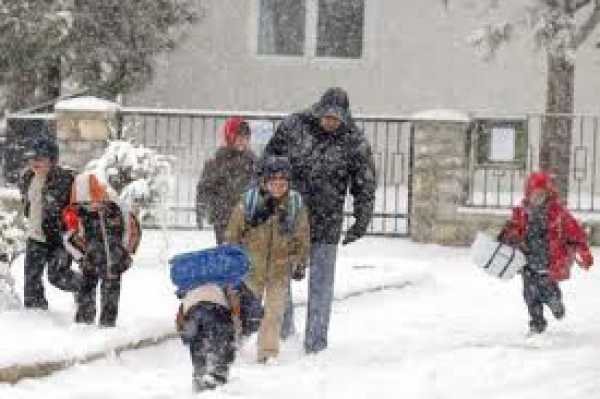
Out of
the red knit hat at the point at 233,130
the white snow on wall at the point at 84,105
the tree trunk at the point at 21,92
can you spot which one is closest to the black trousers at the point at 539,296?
the red knit hat at the point at 233,130

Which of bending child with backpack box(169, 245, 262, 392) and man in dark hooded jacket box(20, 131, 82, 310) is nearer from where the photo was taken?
bending child with backpack box(169, 245, 262, 392)

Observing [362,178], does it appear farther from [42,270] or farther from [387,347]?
[42,270]

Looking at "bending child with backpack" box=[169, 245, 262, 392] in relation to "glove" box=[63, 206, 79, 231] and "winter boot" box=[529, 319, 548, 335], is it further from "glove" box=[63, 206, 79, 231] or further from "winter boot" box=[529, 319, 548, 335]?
"winter boot" box=[529, 319, 548, 335]

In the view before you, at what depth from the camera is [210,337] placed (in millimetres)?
7016

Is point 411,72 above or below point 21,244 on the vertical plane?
above

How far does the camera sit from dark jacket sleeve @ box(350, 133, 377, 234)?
8.41 metres

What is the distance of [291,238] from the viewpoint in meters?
8.14

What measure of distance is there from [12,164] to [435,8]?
7.12 metres

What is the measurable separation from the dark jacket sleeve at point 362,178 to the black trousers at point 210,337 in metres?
1.62

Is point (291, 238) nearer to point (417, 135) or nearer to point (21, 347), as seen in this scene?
point (21, 347)

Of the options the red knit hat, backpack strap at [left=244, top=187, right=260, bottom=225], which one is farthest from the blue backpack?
the red knit hat

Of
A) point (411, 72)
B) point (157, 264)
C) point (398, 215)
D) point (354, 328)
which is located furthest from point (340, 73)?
point (354, 328)

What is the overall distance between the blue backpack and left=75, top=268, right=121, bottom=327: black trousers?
61.6 inches

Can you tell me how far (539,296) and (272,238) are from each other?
2404mm
